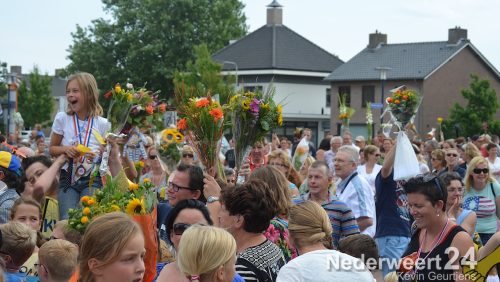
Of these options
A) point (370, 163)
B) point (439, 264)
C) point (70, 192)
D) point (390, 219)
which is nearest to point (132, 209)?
point (439, 264)

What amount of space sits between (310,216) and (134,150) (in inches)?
282

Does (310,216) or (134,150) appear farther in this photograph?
(134,150)

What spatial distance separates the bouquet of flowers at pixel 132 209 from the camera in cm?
564

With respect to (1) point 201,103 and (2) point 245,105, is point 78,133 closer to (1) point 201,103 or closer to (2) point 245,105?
(1) point 201,103

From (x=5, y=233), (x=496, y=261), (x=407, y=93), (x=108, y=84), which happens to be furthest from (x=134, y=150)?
(x=108, y=84)

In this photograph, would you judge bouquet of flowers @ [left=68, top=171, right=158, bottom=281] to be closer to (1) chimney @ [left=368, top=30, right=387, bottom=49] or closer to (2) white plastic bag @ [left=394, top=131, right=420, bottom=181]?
(2) white plastic bag @ [left=394, top=131, right=420, bottom=181]

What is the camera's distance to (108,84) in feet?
214

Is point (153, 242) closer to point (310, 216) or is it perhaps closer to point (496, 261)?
point (310, 216)

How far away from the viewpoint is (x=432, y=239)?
6359 mm

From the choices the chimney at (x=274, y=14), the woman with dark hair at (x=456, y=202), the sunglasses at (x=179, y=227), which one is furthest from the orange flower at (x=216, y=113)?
the chimney at (x=274, y=14)

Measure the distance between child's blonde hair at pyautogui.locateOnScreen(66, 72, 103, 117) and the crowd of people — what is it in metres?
0.01

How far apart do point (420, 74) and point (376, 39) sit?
831 cm

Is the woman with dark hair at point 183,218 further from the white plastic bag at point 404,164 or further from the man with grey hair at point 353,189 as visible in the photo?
the man with grey hair at point 353,189

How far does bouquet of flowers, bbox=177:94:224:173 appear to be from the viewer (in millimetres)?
7902
